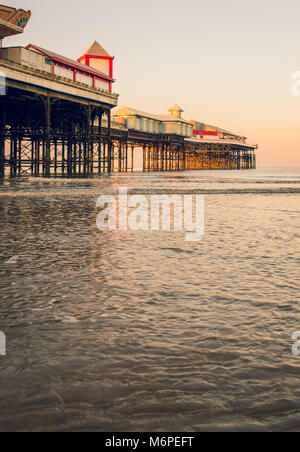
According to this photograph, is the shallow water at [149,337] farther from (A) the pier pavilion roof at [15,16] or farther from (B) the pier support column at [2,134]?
(A) the pier pavilion roof at [15,16]

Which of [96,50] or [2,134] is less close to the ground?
[96,50]

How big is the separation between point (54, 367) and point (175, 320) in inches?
56.7

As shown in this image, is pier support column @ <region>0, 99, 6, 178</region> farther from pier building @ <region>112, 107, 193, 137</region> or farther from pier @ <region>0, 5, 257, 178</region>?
pier building @ <region>112, 107, 193, 137</region>

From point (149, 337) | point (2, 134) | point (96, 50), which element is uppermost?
point (96, 50)

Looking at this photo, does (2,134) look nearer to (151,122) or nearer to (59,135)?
(59,135)

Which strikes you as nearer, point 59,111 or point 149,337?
point 149,337

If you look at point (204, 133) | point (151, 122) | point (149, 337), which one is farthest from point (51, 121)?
point (204, 133)

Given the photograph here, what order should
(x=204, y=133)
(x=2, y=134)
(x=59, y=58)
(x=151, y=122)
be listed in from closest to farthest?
(x=2, y=134) → (x=59, y=58) → (x=151, y=122) → (x=204, y=133)

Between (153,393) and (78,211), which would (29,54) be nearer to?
(78,211)

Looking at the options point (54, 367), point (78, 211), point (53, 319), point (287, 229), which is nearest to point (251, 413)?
point (54, 367)

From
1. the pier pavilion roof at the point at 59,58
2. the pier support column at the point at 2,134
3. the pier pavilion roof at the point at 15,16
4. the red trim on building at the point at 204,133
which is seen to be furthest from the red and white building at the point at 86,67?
the red trim on building at the point at 204,133

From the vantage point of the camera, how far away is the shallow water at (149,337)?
114 inches

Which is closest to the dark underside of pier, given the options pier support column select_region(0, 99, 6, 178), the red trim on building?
pier support column select_region(0, 99, 6, 178)

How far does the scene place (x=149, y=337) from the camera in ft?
13.7
